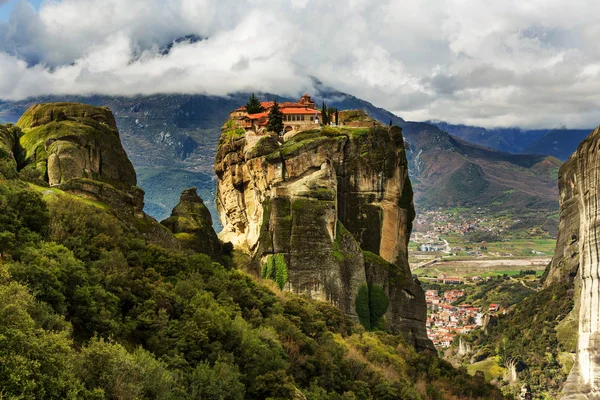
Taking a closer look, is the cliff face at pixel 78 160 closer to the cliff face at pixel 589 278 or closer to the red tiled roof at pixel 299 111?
the red tiled roof at pixel 299 111

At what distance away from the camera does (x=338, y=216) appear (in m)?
61.8

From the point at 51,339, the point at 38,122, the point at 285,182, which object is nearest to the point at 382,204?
the point at 285,182

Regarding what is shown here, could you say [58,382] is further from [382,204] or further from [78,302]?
[382,204]

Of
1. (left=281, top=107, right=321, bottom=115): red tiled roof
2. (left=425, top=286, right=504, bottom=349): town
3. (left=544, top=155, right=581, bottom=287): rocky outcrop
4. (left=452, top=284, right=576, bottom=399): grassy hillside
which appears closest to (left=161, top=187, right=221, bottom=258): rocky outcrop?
(left=281, top=107, right=321, bottom=115): red tiled roof

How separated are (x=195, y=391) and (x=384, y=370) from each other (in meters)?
19.8

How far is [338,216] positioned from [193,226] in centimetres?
1532

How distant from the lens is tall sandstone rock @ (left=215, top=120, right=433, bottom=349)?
54375 millimetres

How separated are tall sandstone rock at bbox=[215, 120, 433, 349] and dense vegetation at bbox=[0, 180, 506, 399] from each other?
37.0ft

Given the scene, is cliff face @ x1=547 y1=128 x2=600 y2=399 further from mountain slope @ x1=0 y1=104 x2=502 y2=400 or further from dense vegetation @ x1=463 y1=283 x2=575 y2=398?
dense vegetation @ x1=463 y1=283 x2=575 y2=398

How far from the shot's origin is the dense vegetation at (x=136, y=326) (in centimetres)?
2019

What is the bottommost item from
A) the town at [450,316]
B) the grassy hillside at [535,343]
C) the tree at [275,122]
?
the town at [450,316]

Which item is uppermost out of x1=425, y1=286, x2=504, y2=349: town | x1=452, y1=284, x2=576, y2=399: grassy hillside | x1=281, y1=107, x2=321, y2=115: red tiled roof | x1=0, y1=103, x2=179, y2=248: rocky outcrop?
x1=281, y1=107, x2=321, y2=115: red tiled roof

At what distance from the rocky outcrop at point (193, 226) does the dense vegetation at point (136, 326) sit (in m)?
8.00

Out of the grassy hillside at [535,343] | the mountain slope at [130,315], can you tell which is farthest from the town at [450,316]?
the mountain slope at [130,315]
